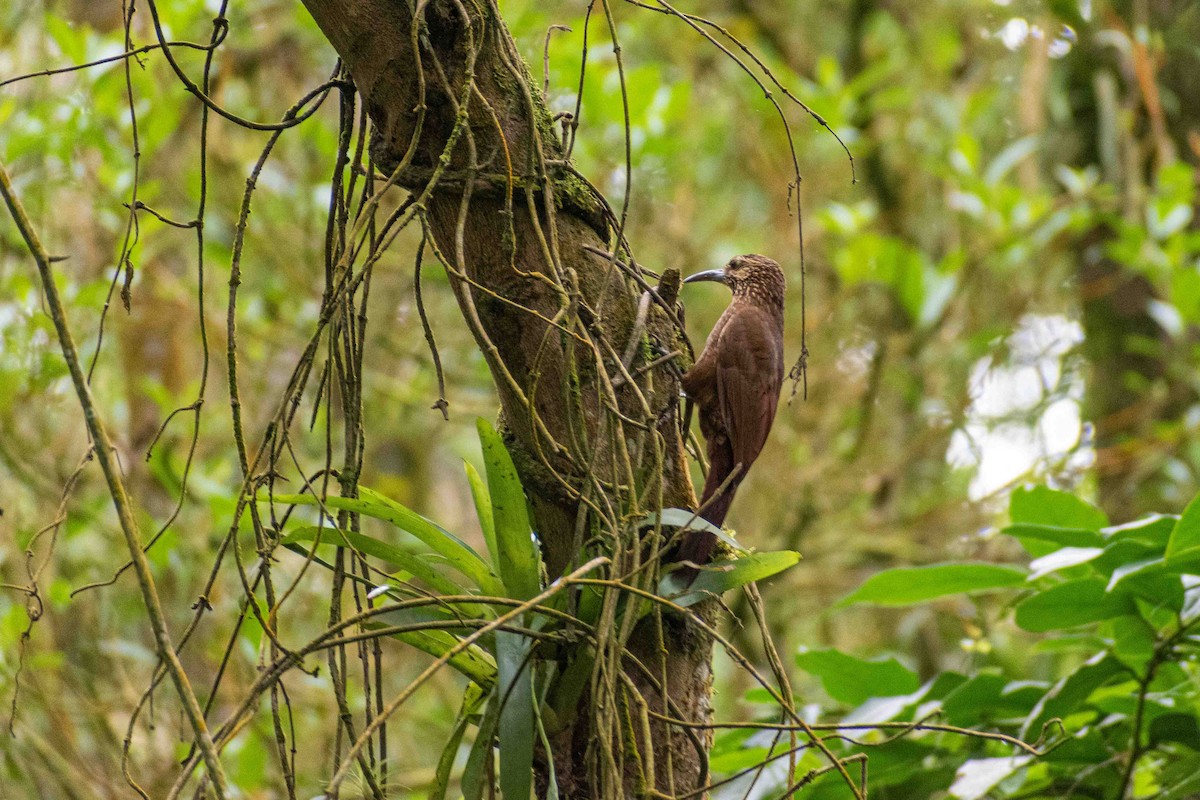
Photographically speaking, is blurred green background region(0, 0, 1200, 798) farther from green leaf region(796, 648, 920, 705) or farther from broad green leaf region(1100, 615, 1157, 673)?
broad green leaf region(1100, 615, 1157, 673)

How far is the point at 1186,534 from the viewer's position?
5.91ft

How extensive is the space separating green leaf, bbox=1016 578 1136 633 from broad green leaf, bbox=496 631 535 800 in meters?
0.99

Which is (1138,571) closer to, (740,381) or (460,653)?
(740,381)

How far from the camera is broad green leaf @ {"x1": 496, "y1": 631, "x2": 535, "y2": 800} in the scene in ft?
4.49

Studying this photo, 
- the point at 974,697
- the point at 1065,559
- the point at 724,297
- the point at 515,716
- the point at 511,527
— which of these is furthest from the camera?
the point at 724,297

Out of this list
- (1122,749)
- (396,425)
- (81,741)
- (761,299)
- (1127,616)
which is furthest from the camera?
(396,425)

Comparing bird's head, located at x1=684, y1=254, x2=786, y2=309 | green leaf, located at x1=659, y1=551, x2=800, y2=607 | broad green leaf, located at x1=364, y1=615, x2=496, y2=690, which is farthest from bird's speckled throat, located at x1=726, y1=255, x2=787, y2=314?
broad green leaf, located at x1=364, y1=615, x2=496, y2=690

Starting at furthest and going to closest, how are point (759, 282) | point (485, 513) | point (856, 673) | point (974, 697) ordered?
point (759, 282)
point (856, 673)
point (974, 697)
point (485, 513)

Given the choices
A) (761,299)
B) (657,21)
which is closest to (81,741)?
(761,299)

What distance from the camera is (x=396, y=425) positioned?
209 inches

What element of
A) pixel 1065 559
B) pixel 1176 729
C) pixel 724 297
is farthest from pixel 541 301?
pixel 724 297

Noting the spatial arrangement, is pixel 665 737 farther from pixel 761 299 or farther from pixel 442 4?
pixel 761 299

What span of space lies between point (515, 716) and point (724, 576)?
1.06ft

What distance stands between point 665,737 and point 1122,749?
1164mm
